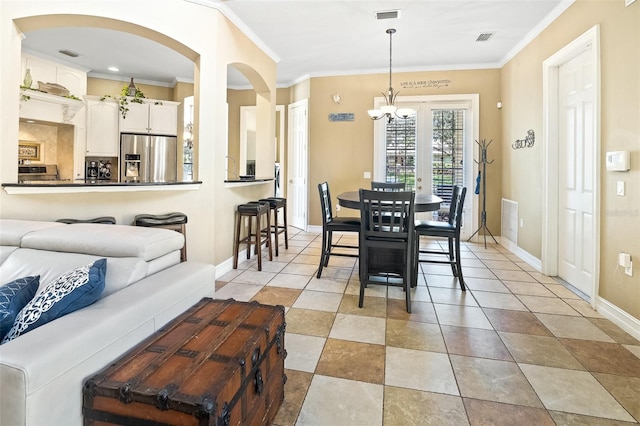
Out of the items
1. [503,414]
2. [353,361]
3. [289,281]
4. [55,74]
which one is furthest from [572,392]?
[55,74]

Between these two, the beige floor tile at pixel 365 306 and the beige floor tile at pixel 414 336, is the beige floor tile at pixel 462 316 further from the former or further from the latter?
the beige floor tile at pixel 365 306

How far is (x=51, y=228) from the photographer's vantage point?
1.82 m

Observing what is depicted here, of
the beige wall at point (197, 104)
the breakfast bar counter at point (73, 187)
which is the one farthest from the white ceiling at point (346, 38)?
the breakfast bar counter at point (73, 187)

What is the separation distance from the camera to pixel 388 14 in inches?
149

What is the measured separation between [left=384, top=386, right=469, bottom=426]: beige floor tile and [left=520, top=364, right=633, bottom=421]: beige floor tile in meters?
0.46

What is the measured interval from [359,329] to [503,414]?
105cm

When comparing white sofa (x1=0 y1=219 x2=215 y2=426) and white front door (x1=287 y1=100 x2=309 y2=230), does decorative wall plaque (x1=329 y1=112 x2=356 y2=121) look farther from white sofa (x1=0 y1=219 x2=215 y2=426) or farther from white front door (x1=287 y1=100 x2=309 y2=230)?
white sofa (x1=0 y1=219 x2=215 y2=426)

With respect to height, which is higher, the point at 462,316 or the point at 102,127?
the point at 102,127

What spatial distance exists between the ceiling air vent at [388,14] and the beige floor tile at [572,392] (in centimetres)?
362

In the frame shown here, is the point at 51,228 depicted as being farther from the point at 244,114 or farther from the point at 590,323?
the point at 244,114

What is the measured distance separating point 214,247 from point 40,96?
3452 mm

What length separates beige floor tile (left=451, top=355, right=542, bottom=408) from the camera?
1.69 meters

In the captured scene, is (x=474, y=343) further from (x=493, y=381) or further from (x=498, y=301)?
(x=498, y=301)

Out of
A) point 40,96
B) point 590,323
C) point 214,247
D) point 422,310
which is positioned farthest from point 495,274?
point 40,96
